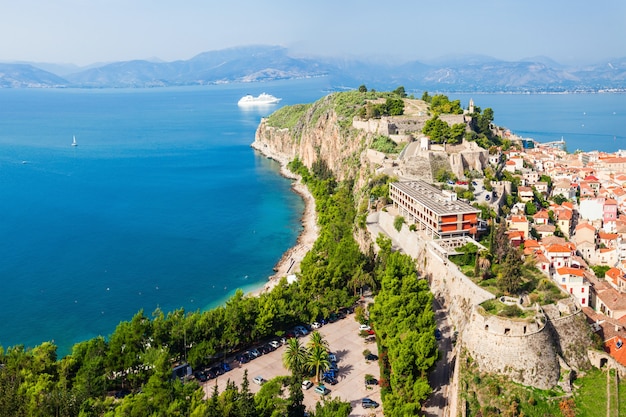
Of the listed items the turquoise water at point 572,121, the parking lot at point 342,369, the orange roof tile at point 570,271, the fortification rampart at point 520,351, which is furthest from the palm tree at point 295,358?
the turquoise water at point 572,121

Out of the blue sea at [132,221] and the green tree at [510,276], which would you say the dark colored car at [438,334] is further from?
the blue sea at [132,221]

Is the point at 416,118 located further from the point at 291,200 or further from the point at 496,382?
the point at 496,382

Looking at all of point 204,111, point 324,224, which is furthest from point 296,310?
point 204,111

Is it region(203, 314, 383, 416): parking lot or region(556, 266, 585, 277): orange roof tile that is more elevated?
region(556, 266, 585, 277): orange roof tile

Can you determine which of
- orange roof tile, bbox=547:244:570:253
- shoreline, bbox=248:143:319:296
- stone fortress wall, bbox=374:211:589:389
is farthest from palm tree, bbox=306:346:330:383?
orange roof tile, bbox=547:244:570:253

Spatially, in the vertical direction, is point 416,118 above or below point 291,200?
above

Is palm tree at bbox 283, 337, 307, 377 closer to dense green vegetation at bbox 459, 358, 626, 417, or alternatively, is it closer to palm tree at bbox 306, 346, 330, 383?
palm tree at bbox 306, 346, 330, 383
